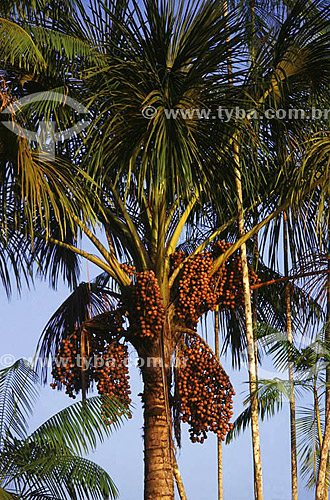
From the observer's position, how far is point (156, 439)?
24.4 ft

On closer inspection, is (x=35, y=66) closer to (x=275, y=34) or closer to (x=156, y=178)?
(x=156, y=178)

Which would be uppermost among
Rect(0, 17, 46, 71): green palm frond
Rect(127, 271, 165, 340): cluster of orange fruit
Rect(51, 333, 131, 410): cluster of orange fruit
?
Rect(0, 17, 46, 71): green palm frond

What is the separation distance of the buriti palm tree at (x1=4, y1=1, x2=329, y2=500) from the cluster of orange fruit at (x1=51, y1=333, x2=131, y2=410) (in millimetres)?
71

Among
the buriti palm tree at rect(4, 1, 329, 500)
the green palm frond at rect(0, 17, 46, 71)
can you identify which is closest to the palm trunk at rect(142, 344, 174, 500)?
the buriti palm tree at rect(4, 1, 329, 500)

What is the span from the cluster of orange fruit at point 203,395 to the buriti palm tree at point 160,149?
1.0 inches

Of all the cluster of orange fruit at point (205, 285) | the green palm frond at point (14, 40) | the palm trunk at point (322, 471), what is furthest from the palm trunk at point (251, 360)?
the green palm frond at point (14, 40)

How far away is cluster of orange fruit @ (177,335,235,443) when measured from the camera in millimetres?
7293

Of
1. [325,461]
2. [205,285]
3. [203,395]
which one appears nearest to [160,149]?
[205,285]

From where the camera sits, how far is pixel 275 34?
853 centimetres

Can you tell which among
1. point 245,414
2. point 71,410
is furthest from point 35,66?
point 245,414

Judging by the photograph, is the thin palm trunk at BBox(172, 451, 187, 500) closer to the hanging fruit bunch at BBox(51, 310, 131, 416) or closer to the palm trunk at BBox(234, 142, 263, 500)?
the palm trunk at BBox(234, 142, 263, 500)

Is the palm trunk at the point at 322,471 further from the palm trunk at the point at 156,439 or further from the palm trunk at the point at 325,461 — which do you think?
the palm trunk at the point at 156,439

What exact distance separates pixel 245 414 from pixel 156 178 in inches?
95.8

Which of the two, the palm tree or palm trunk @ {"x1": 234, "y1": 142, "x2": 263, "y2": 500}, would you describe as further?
palm trunk @ {"x1": 234, "y1": 142, "x2": 263, "y2": 500}
